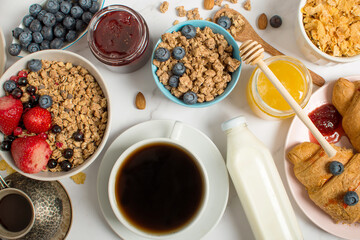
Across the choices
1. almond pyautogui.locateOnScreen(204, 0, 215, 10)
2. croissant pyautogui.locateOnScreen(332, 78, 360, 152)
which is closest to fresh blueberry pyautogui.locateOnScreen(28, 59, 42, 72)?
almond pyautogui.locateOnScreen(204, 0, 215, 10)

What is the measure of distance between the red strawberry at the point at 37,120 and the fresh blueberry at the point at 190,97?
473 millimetres

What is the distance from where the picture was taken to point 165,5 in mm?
1280

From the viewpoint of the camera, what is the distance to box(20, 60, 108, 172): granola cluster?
45.0 inches

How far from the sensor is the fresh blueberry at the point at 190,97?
1114 mm

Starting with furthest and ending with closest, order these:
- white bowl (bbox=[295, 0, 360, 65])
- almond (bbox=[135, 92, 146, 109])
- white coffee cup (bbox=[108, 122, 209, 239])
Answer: almond (bbox=[135, 92, 146, 109]) < white bowl (bbox=[295, 0, 360, 65]) < white coffee cup (bbox=[108, 122, 209, 239])

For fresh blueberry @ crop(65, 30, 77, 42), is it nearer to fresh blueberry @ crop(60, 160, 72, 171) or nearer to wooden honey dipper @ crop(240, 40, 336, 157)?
fresh blueberry @ crop(60, 160, 72, 171)

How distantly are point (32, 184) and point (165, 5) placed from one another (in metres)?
0.83

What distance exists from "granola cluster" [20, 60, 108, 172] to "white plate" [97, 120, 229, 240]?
9 centimetres

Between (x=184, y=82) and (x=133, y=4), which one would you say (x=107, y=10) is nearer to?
(x=133, y=4)

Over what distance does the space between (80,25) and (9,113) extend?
41 centimetres

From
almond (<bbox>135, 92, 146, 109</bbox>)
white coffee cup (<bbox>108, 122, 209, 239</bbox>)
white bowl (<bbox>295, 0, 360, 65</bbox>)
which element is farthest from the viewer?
almond (<bbox>135, 92, 146, 109</bbox>)

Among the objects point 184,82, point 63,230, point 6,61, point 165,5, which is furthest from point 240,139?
point 6,61

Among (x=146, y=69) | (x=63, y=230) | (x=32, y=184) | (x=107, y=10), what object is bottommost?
(x=63, y=230)

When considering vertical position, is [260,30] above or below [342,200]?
above
